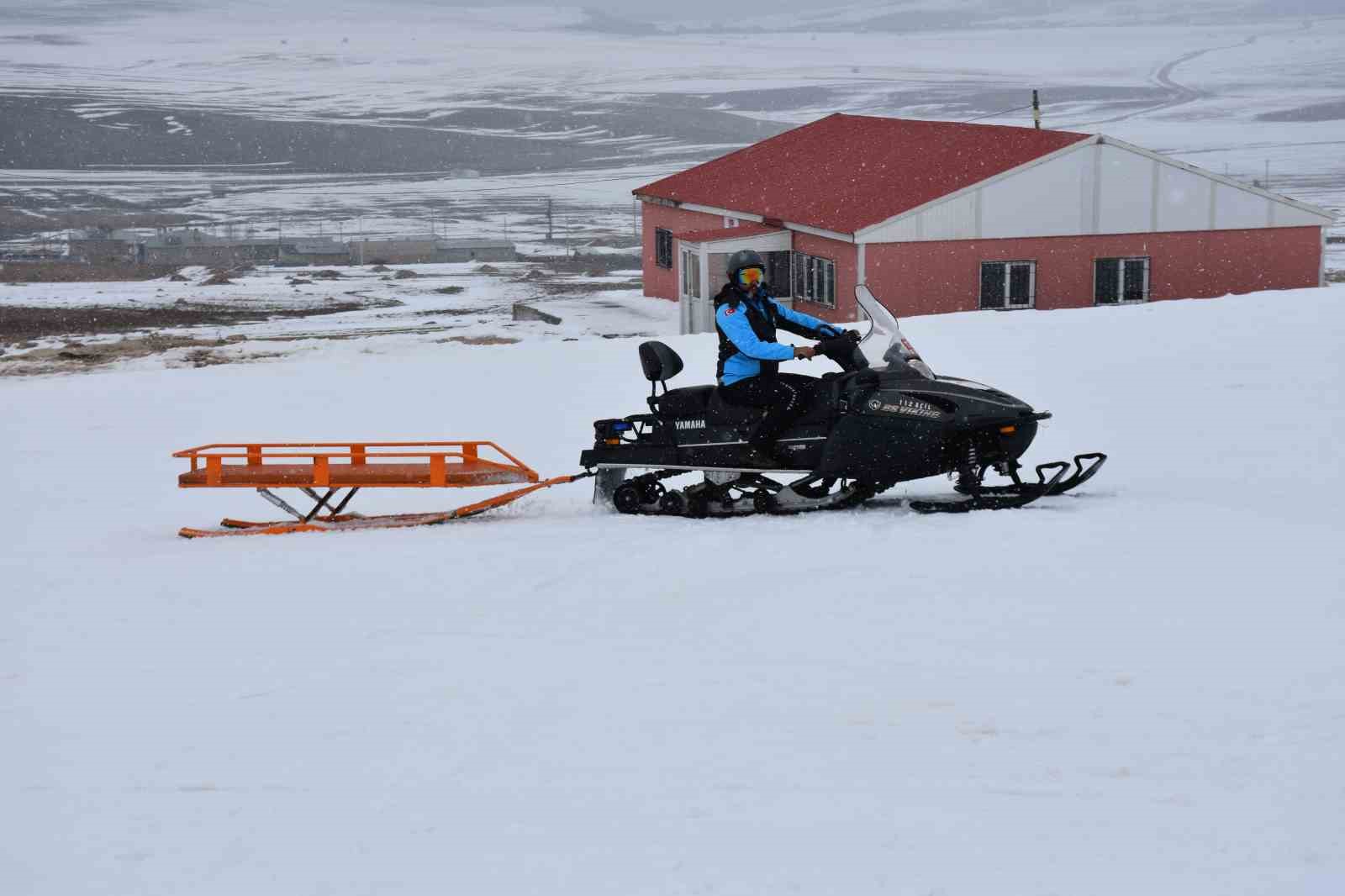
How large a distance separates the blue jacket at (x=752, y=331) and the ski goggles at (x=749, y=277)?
0.19 feet

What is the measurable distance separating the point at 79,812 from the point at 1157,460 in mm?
7643

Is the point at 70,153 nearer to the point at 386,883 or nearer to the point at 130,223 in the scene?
the point at 130,223

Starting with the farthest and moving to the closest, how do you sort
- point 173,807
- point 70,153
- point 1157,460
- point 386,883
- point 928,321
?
point 70,153
point 928,321
point 1157,460
point 173,807
point 386,883

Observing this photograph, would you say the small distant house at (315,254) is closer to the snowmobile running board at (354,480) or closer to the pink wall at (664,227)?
the pink wall at (664,227)

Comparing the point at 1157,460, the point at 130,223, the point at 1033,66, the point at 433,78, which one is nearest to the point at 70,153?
the point at 130,223

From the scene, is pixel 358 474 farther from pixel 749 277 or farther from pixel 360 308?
pixel 360 308

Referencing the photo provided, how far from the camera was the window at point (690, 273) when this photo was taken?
28.6 meters

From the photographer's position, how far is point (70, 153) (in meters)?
102

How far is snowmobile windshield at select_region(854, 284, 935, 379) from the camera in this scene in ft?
29.8

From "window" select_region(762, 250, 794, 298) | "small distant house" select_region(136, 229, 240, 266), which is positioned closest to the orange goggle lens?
"window" select_region(762, 250, 794, 298)

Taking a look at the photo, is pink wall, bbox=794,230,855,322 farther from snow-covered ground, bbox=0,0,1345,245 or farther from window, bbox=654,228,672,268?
snow-covered ground, bbox=0,0,1345,245

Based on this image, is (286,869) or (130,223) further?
(130,223)

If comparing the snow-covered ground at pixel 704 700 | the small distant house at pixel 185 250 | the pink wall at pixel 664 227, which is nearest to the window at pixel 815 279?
the pink wall at pixel 664 227

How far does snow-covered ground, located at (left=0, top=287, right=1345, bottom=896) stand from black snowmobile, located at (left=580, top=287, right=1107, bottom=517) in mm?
316
